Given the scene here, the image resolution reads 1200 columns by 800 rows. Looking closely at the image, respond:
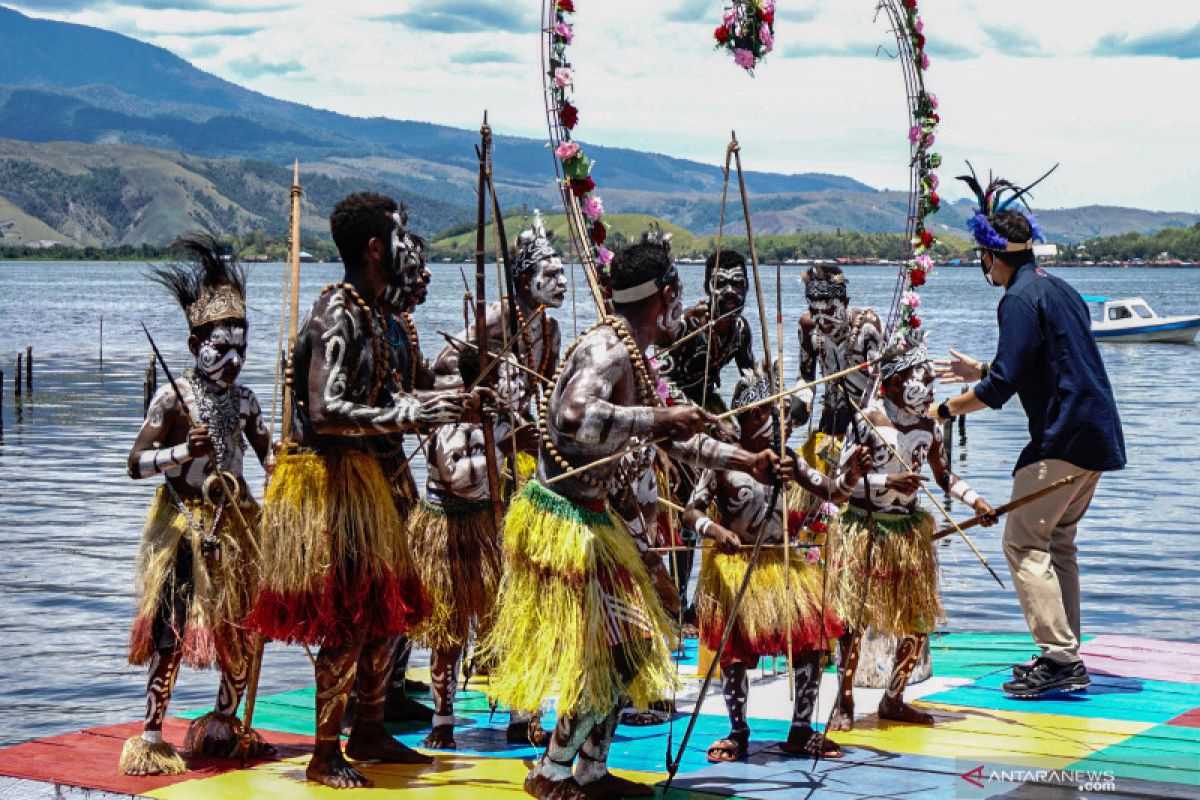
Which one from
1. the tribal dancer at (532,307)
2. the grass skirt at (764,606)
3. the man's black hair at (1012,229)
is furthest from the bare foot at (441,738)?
the man's black hair at (1012,229)

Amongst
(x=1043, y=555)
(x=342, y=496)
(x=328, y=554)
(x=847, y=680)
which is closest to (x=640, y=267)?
(x=342, y=496)

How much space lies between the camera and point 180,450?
23.1ft

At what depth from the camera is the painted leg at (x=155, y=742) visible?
6.88 m

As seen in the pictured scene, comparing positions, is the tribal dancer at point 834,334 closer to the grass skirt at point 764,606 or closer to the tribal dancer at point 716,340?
the tribal dancer at point 716,340

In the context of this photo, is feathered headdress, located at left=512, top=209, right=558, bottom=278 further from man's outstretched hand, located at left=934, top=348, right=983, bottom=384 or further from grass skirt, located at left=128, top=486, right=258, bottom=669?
man's outstretched hand, located at left=934, top=348, right=983, bottom=384

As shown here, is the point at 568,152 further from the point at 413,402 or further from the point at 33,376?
the point at 33,376

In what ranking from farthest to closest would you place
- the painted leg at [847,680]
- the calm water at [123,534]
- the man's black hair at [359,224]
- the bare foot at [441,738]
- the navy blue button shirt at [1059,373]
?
1. the calm water at [123,534]
2. the navy blue button shirt at [1059,373]
3. the painted leg at [847,680]
4. the bare foot at [441,738]
5. the man's black hair at [359,224]

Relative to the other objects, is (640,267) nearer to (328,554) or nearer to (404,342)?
(404,342)

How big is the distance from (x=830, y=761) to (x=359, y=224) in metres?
3.09

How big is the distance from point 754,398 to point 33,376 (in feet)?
138

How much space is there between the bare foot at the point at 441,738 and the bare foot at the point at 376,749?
1.46ft

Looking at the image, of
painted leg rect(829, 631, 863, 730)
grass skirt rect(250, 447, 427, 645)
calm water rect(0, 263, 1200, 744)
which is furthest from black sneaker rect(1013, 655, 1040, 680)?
calm water rect(0, 263, 1200, 744)

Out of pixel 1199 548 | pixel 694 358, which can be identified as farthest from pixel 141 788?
pixel 1199 548

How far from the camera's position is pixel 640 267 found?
251 inches
